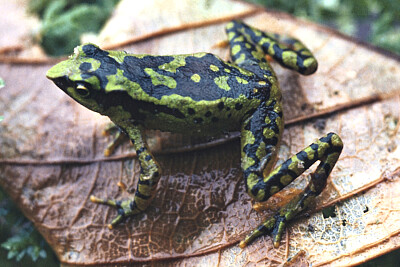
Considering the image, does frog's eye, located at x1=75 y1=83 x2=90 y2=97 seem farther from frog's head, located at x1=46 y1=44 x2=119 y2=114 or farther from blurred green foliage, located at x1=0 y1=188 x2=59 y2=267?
blurred green foliage, located at x1=0 y1=188 x2=59 y2=267

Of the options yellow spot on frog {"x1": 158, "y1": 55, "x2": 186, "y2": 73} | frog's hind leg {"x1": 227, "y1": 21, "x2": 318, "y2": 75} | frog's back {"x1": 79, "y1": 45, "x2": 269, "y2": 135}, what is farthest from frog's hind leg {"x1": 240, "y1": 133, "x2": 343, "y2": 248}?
yellow spot on frog {"x1": 158, "y1": 55, "x2": 186, "y2": 73}

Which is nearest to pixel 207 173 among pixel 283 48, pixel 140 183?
pixel 140 183

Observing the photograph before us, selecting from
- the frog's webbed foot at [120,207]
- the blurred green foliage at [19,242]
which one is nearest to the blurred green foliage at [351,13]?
the frog's webbed foot at [120,207]

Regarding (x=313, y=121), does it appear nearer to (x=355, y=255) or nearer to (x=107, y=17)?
(x=355, y=255)

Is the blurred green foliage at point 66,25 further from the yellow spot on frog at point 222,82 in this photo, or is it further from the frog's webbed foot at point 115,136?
the yellow spot on frog at point 222,82

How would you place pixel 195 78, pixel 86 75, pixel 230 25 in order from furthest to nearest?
pixel 230 25 → pixel 195 78 → pixel 86 75

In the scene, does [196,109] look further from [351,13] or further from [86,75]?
[351,13]

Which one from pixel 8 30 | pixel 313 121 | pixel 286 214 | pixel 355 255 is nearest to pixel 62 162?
pixel 8 30
